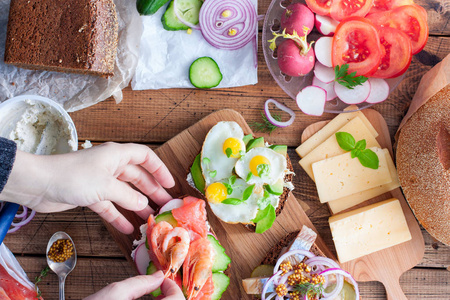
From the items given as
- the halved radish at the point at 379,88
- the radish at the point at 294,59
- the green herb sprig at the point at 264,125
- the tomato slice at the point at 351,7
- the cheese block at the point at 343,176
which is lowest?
the cheese block at the point at 343,176

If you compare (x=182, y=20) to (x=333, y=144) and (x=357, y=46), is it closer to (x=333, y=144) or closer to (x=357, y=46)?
(x=357, y=46)

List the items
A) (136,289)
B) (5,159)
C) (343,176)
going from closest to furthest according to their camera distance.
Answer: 1. (5,159)
2. (136,289)
3. (343,176)

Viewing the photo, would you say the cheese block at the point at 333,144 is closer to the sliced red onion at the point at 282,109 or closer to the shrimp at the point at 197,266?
the sliced red onion at the point at 282,109

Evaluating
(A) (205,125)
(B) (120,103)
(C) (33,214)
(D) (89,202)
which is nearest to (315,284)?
(A) (205,125)

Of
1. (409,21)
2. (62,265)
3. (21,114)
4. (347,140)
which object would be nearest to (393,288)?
(347,140)

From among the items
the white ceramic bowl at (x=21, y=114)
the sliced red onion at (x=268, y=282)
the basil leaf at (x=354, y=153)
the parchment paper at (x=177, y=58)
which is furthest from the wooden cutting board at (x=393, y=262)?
the white ceramic bowl at (x=21, y=114)

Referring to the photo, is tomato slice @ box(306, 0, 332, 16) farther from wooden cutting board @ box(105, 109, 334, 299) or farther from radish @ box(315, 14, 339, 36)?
Result: wooden cutting board @ box(105, 109, 334, 299)
